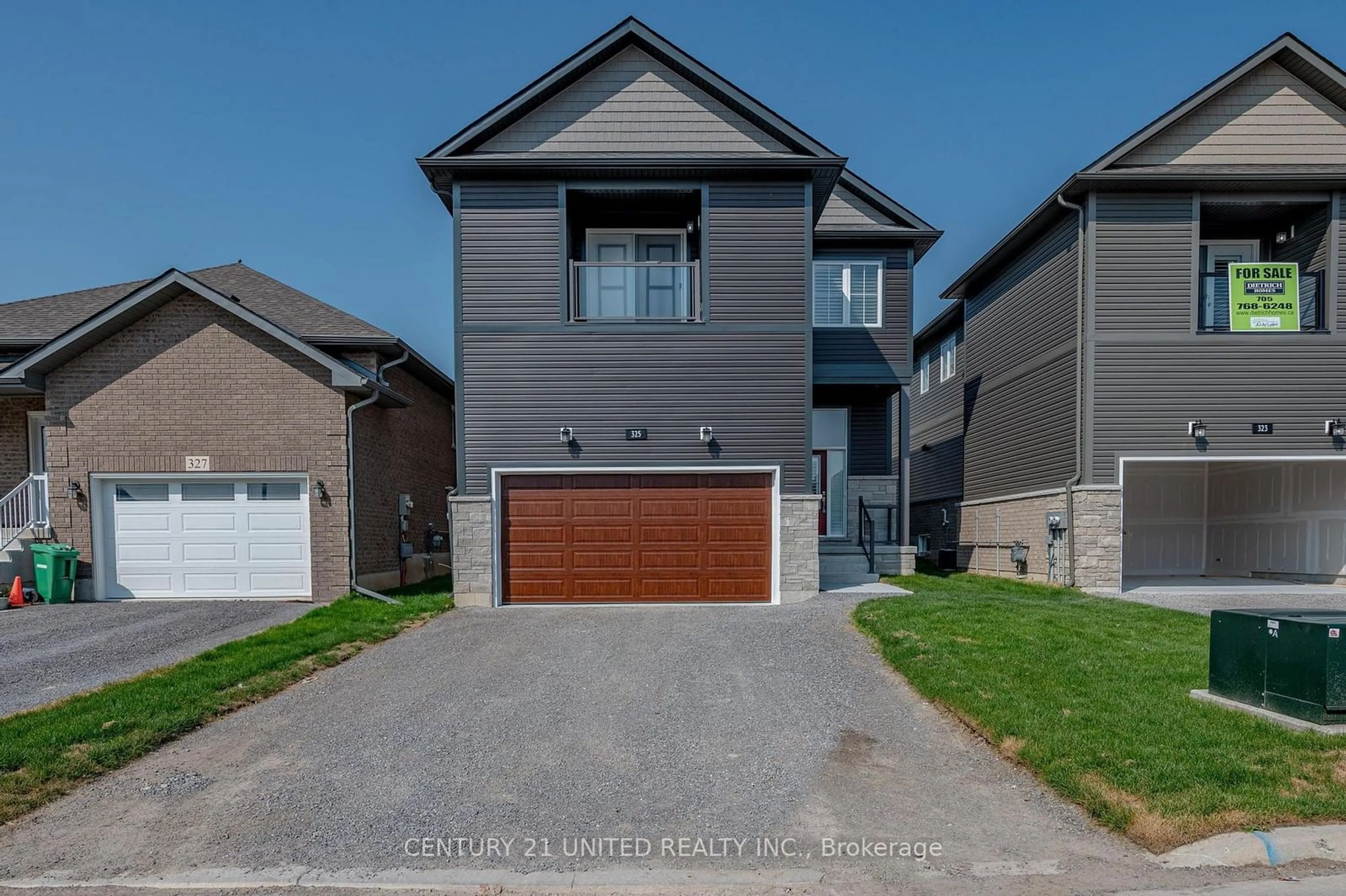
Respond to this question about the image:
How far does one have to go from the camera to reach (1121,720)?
563 centimetres

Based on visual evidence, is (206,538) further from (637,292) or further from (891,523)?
(891,523)

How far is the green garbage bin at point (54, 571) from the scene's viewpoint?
466 inches

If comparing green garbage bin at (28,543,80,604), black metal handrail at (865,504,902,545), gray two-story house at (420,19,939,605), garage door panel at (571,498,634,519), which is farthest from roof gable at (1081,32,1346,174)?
green garbage bin at (28,543,80,604)

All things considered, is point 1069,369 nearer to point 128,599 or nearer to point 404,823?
point 404,823

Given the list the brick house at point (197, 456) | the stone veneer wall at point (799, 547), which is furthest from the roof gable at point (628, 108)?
the stone veneer wall at point (799, 547)

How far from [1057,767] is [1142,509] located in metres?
14.5

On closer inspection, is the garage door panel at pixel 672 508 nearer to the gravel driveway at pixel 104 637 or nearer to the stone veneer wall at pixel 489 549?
the stone veneer wall at pixel 489 549

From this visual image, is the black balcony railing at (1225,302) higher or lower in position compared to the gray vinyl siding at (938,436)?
higher

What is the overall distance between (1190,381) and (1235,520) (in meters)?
5.56

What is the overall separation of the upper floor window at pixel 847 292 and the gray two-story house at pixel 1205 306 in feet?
10.4

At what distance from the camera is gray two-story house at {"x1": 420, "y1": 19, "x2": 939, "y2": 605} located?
1207 cm

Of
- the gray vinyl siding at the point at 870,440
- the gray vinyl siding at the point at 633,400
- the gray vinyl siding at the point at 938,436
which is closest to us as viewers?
the gray vinyl siding at the point at 633,400

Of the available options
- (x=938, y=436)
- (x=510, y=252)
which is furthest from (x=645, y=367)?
(x=938, y=436)

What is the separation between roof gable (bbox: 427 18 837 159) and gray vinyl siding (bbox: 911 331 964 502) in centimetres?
977
